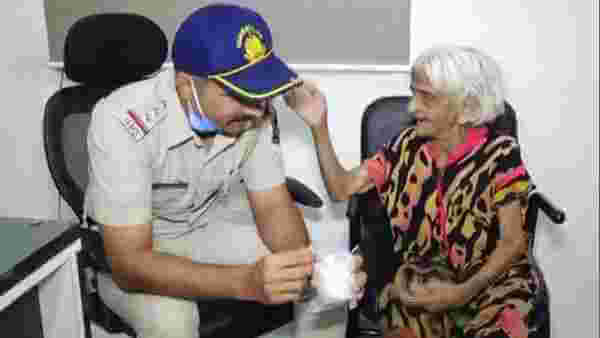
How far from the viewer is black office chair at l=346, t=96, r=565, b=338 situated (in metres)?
1.70

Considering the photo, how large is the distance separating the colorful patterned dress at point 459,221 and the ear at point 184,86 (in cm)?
59

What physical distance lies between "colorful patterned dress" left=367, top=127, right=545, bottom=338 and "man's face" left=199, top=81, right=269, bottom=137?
48 centimetres

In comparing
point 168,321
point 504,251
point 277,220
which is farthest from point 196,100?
point 504,251

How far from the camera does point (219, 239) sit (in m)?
1.69

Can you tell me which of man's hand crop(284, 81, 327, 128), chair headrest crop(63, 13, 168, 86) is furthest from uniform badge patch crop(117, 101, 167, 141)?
man's hand crop(284, 81, 327, 128)

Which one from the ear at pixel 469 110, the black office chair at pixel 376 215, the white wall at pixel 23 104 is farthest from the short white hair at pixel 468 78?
the white wall at pixel 23 104

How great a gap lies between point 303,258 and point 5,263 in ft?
1.82

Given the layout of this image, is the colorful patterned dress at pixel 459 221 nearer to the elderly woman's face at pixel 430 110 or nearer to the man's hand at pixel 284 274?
the elderly woman's face at pixel 430 110

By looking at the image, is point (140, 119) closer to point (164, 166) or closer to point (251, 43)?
point (164, 166)

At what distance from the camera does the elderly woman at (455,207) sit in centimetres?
160

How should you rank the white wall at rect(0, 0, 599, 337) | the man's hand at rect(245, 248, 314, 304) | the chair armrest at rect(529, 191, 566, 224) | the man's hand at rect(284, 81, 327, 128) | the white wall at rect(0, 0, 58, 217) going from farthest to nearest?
1. the white wall at rect(0, 0, 58, 217)
2. the white wall at rect(0, 0, 599, 337)
3. the man's hand at rect(284, 81, 327, 128)
4. the chair armrest at rect(529, 191, 566, 224)
5. the man's hand at rect(245, 248, 314, 304)

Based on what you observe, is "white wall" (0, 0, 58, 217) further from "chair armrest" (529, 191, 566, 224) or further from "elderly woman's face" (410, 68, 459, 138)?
"chair armrest" (529, 191, 566, 224)

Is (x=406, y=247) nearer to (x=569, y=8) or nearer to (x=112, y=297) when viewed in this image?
(x=112, y=297)

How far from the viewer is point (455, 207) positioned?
169 cm
